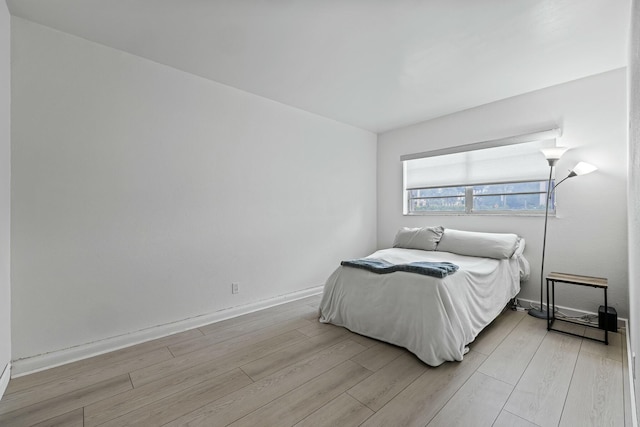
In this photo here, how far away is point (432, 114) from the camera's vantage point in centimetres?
395

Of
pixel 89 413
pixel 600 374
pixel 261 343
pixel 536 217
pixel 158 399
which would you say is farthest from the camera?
pixel 536 217

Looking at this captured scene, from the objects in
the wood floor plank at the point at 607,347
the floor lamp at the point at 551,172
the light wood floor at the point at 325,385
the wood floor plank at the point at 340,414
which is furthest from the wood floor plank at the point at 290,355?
the floor lamp at the point at 551,172

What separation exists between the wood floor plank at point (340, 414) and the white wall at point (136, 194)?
1.74 metres

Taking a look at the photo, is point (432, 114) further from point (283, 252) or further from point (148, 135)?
point (148, 135)

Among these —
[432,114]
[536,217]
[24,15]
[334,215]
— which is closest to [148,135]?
[24,15]

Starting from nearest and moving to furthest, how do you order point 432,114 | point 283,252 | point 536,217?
point 536,217 < point 283,252 < point 432,114

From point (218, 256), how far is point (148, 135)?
1.32 meters

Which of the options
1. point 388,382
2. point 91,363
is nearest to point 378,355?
point 388,382

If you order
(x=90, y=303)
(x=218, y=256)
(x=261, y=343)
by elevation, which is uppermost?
(x=218, y=256)

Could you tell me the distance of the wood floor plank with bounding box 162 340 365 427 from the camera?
1552 millimetres

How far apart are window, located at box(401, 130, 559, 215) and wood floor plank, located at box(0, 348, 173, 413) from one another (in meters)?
3.78

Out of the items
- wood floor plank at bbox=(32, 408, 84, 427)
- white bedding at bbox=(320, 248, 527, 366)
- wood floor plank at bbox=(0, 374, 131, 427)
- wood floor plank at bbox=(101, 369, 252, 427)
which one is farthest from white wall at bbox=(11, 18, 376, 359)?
white bedding at bbox=(320, 248, 527, 366)

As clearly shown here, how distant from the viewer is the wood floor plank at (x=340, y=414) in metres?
1.50

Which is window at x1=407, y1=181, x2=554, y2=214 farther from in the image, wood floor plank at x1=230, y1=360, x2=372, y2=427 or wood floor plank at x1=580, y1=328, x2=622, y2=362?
wood floor plank at x1=230, y1=360, x2=372, y2=427
